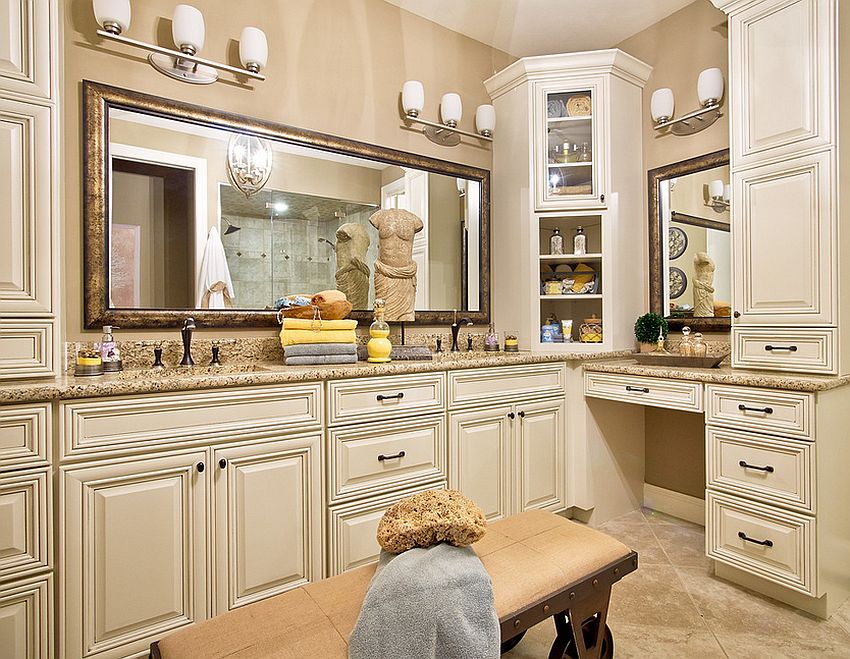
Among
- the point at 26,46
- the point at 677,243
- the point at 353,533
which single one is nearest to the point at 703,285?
the point at 677,243

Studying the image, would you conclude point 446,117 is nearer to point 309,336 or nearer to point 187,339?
point 309,336

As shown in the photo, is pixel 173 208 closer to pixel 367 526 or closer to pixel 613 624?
pixel 367 526

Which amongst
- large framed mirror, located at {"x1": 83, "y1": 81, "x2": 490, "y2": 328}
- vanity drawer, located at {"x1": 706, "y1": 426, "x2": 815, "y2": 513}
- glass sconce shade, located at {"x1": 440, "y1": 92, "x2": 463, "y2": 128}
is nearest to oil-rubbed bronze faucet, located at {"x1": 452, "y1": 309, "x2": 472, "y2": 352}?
large framed mirror, located at {"x1": 83, "y1": 81, "x2": 490, "y2": 328}

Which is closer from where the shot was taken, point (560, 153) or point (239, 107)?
point (239, 107)

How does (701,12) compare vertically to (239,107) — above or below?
above

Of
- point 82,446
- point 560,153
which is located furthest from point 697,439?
point 82,446

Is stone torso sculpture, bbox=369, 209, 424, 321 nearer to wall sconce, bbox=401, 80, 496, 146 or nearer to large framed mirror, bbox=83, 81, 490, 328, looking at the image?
large framed mirror, bbox=83, 81, 490, 328

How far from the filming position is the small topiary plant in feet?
9.48

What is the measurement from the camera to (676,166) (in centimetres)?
301

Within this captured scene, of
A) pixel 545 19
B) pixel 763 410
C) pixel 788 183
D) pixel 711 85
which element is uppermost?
pixel 545 19

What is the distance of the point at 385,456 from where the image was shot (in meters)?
2.14

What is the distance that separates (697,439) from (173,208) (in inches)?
117

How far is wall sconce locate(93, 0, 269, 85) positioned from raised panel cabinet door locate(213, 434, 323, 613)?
161 cm

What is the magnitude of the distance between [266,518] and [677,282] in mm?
2527
